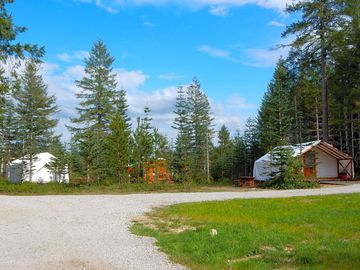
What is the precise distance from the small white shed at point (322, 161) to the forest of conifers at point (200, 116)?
155 centimetres

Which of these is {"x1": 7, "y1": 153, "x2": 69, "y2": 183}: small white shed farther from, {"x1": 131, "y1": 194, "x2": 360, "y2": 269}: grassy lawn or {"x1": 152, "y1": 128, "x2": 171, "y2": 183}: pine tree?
{"x1": 131, "y1": 194, "x2": 360, "y2": 269}: grassy lawn

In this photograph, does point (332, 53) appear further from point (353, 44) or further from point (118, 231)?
point (118, 231)

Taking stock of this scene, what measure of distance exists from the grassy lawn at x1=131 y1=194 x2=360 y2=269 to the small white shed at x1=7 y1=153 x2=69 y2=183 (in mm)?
32723

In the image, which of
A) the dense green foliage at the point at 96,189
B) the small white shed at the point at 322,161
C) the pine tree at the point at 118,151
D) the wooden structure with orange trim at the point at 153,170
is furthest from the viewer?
the small white shed at the point at 322,161

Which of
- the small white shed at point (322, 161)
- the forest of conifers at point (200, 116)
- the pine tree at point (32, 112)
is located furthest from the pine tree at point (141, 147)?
the pine tree at point (32, 112)

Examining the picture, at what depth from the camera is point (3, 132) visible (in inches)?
1913

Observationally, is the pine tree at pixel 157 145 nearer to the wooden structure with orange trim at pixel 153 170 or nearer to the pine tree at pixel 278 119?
the wooden structure with orange trim at pixel 153 170

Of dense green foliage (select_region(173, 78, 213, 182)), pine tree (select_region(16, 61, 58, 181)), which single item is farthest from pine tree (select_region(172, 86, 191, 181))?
pine tree (select_region(16, 61, 58, 181))

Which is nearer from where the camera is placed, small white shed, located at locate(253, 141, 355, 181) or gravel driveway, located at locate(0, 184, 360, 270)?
gravel driveway, located at locate(0, 184, 360, 270)

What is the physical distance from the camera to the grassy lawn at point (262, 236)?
5.77 meters

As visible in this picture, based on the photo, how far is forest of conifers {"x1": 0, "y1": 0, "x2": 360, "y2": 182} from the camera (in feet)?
88.3

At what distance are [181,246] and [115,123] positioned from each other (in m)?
20.9

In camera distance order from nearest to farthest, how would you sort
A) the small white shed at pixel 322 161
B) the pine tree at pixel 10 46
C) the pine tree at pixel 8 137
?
the pine tree at pixel 10 46
the small white shed at pixel 322 161
the pine tree at pixel 8 137

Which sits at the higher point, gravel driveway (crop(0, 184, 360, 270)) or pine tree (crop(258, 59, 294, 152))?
pine tree (crop(258, 59, 294, 152))
